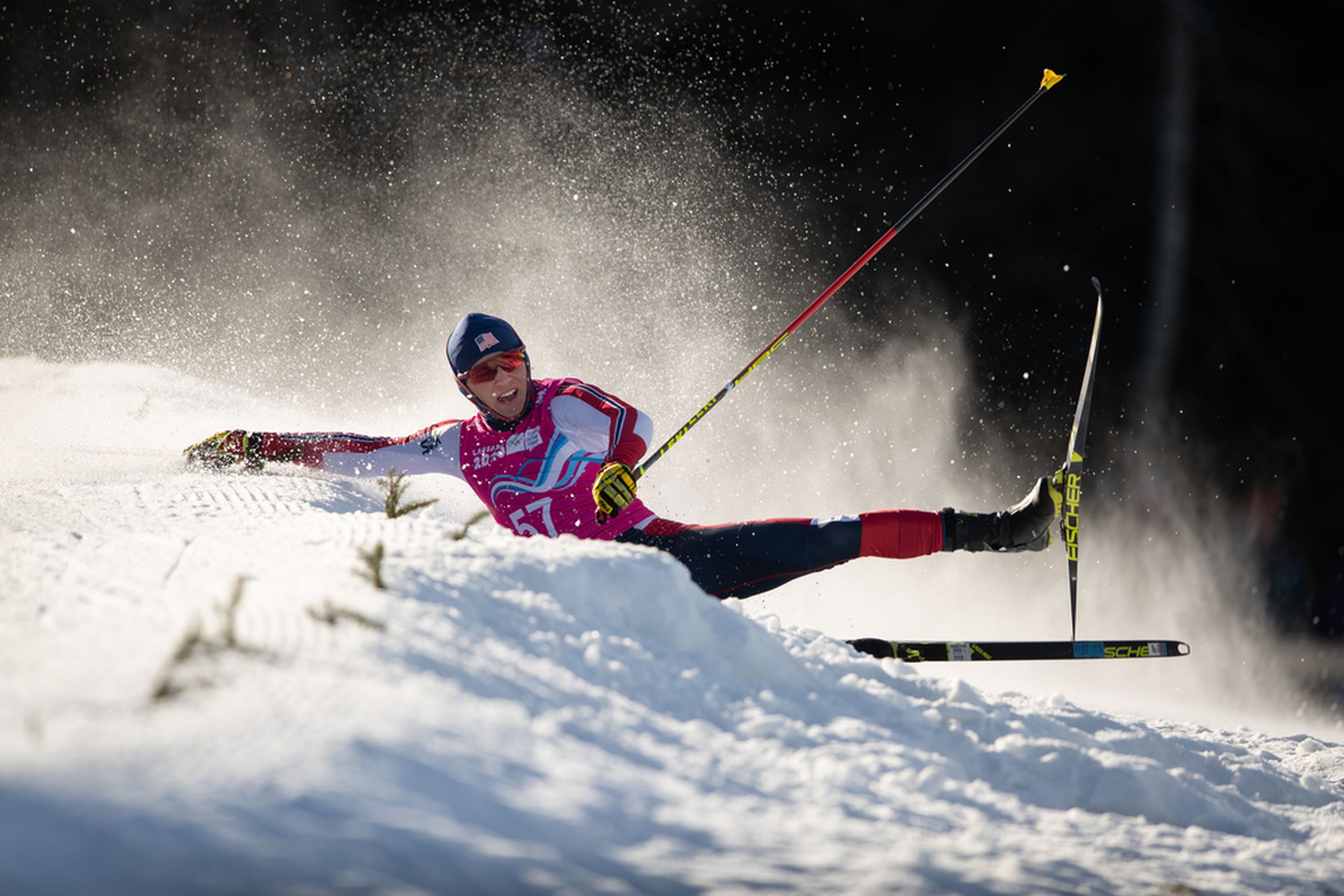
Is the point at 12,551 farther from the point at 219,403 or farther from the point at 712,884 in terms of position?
the point at 219,403

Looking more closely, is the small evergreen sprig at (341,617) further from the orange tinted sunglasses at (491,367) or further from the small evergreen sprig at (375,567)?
the orange tinted sunglasses at (491,367)

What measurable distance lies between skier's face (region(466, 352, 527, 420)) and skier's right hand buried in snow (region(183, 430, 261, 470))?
33.9 inches

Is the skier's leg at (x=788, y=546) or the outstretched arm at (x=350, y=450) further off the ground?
the outstretched arm at (x=350, y=450)

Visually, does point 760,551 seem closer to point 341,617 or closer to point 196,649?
point 341,617

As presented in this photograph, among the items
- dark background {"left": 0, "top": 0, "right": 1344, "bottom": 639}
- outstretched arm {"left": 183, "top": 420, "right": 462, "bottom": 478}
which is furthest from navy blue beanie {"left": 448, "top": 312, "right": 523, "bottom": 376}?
dark background {"left": 0, "top": 0, "right": 1344, "bottom": 639}

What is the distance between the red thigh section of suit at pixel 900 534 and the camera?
2.96 meters

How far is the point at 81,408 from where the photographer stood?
465 cm

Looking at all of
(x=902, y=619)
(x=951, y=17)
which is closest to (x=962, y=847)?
(x=902, y=619)

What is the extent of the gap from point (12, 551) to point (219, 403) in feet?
12.2

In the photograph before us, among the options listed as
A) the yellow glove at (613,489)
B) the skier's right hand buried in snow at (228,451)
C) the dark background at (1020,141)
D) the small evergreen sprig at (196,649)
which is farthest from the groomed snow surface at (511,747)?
the dark background at (1020,141)

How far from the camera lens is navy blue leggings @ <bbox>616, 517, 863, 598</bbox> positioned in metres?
2.93

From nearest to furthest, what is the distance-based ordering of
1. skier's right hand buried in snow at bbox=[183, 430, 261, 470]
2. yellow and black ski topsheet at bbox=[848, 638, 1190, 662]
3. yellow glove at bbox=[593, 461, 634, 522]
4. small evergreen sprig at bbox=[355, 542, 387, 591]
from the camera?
1. small evergreen sprig at bbox=[355, 542, 387, 591]
2. yellow and black ski topsheet at bbox=[848, 638, 1190, 662]
3. yellow glove at bbox=[593, 461, 634, 522]
4. skier's right hand buried in snow at bbox=[183, 430, 261, 470]

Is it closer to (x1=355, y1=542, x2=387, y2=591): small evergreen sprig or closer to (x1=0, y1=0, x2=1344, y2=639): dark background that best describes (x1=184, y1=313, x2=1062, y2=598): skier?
(x1=355, y1=542, x2=387, y2=591): small evergreen sprig

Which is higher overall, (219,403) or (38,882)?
(219,403)
